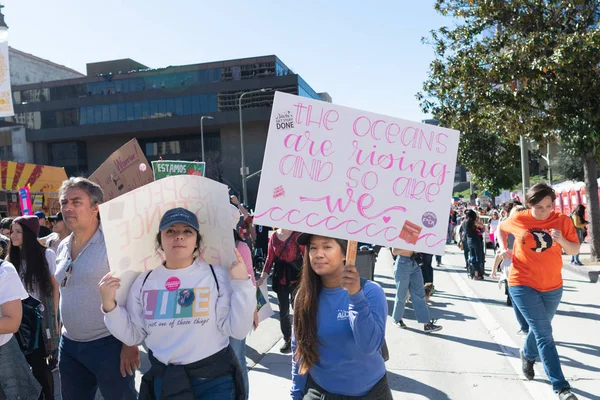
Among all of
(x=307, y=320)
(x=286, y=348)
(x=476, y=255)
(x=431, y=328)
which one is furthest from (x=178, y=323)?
(x=476, y=255)

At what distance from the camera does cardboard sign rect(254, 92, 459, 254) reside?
2930 millimetres

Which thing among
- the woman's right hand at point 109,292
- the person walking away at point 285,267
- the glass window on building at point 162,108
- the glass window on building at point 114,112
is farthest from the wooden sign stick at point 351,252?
the glass window on building at point 114,112

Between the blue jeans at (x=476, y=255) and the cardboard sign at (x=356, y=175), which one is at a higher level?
the cardboard sign at (x=356, y=175)

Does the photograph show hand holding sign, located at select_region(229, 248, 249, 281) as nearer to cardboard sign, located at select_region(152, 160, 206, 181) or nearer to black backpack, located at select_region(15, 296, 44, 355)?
black backpack, located at select_region(15, 296, 44, 355)

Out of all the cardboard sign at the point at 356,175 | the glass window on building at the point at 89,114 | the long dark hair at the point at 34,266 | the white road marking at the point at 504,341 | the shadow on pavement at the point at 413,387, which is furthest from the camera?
the glass window on building at the point at 89,114

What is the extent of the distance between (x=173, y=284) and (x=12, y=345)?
1448 mm

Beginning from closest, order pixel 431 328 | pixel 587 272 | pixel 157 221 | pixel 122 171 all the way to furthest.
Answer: pixel 157 221
pixel 122 171
pixel 431 328
pixel 587 272

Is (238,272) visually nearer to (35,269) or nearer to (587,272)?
(35,269)

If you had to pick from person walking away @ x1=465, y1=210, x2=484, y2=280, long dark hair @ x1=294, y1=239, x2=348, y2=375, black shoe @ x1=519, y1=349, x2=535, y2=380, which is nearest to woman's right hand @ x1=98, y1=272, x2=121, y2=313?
long dark hair @ x1=294, y1=239, x2=348, y2=375

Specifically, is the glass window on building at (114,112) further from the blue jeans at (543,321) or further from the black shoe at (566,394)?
the black shoe at (566,394)

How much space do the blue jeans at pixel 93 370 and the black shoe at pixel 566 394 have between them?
334 centimetres

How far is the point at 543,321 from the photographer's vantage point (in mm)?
4809

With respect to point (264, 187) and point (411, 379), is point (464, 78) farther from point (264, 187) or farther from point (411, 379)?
point (264, 187)

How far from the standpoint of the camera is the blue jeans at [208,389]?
2.82 metres
